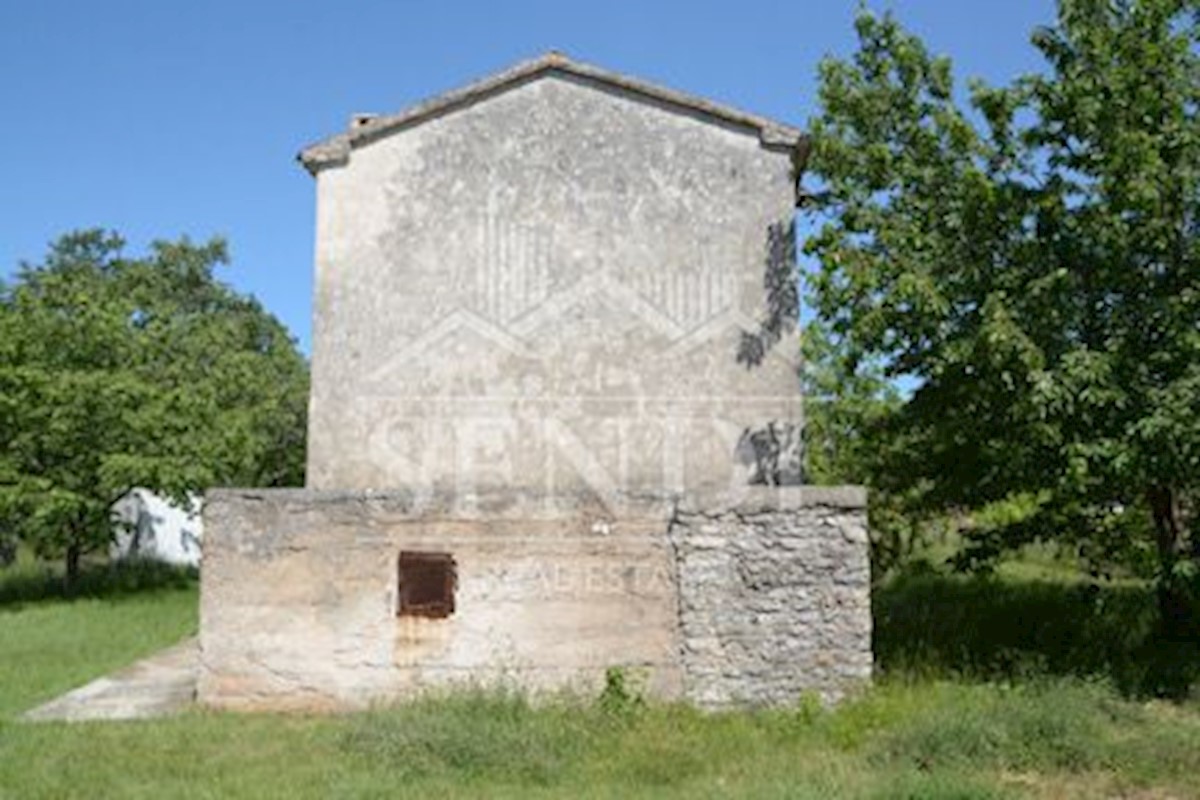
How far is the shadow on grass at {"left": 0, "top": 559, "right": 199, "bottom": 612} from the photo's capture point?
21.8m

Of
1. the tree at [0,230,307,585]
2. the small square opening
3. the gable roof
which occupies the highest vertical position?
the gable roof

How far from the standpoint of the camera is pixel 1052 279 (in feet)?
35.4

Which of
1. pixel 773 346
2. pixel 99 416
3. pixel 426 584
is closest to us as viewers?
pixel 426 584

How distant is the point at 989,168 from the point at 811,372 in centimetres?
936

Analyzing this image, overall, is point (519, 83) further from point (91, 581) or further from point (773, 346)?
point (91, 581)

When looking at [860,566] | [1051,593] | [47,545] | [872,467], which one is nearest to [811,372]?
[872,467]

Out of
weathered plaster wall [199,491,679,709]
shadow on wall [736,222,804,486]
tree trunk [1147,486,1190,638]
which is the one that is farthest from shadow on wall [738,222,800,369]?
tree trunk [1147,486,1190,638]

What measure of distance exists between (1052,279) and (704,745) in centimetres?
562

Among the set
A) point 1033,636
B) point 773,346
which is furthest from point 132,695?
point 1033,636

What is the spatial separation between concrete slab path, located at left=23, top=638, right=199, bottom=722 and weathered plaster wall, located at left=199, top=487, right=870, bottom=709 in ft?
2.34

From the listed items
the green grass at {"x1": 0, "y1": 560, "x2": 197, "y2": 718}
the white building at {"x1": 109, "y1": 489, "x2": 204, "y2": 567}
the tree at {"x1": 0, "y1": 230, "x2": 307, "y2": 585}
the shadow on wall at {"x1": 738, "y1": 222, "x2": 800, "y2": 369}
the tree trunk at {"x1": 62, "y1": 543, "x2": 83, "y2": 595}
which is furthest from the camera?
the white building at {"x1": 109, "y1": 489, "x2": 204, "y2": 567}

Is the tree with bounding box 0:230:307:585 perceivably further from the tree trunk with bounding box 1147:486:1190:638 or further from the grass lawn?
the tree trunk with bounding box 1147:486:1190:638

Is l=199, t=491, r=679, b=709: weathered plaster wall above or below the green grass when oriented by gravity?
above

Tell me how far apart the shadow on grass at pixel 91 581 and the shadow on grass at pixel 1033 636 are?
15.4m
